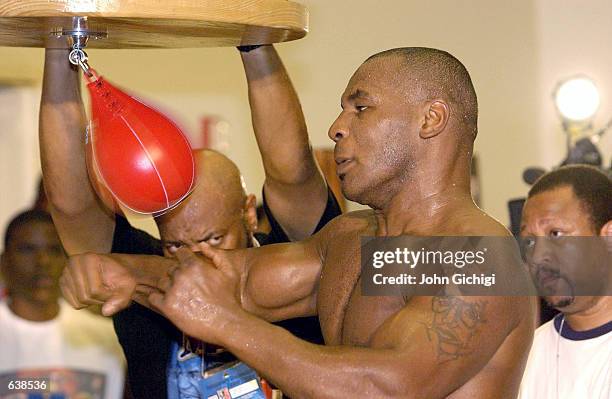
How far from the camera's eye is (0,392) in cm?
259

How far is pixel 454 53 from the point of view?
4766 millimetres

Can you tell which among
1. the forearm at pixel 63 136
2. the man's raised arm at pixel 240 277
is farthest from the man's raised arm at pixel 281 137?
the forearm at pixel 63 136

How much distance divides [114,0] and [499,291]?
75 cm

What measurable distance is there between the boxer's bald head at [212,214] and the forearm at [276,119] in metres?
0.13

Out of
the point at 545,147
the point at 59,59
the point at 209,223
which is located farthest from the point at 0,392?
the point at 545,147

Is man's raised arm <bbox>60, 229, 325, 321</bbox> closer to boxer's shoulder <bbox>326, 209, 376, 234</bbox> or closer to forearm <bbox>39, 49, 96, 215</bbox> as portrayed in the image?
boxer's shoulder <bbox>326, 209, 376, 234</bbox>

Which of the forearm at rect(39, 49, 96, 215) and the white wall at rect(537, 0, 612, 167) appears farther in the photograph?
the white wall at rect(537, 0, 612, 167)

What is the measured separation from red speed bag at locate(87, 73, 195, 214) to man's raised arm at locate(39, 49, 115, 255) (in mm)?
290

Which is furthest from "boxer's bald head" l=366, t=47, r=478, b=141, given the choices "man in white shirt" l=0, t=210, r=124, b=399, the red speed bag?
"man in white shirt" l=0, t=210, r=124, b=399

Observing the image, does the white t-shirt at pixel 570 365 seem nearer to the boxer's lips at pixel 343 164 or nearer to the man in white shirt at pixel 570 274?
the man in white shirt at pixel 570 274

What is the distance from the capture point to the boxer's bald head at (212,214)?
2.26 m

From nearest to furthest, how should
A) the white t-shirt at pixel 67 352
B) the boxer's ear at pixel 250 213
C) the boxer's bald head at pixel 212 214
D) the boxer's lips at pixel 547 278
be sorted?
the boxer's bald head at pixel 212 214 < the boxer's ear at pixel 250 213 < the boxer's lips at pixel 547 278 < the white t-shirt at pixel 67 352

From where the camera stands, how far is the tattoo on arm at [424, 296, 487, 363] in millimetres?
1564

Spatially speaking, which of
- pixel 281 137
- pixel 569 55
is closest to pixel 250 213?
pixel 281 137
